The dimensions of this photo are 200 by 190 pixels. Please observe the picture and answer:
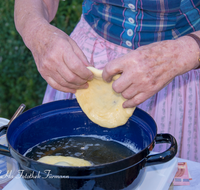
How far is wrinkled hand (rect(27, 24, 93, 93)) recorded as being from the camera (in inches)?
38.1

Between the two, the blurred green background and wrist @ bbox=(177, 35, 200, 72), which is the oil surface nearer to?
wrist @ bbox=(177, 35, 200, 72)

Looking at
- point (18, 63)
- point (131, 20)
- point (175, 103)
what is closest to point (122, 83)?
point (131, 20)

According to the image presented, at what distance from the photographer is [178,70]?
98cm

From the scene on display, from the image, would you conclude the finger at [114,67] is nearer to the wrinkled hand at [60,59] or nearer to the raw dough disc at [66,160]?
the wrinkled hand at [60,59]

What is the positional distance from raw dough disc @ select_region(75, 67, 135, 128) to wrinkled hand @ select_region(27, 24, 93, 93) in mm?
41

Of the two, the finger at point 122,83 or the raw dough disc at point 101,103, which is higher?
the finger at point 122,83

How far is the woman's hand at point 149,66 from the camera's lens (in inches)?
35.3

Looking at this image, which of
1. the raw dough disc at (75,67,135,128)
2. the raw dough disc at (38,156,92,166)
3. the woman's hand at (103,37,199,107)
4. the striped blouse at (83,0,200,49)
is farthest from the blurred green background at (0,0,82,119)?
the raw dough disc at (38,156,92,166)

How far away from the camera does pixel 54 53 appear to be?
3.32 feet

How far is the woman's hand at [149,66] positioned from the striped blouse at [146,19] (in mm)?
268

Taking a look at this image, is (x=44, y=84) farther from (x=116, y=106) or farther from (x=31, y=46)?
(x=116, y=106)

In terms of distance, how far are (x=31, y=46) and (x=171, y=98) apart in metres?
0.80

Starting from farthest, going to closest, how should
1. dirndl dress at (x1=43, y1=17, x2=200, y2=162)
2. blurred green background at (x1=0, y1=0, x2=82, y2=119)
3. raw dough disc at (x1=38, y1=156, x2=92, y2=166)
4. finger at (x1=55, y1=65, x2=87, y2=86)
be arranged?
1. blurred green background at (x1=0, y1=0, x2=82, y2=119)
2. dirndl dress at (x1=43, y1=17, x2=200, y2=162)
3. finger at (x1=55, y1=65, x2=87, y2=86)
4. raw dough disc at (x1=38, y1=156, x2=92, y2=166)

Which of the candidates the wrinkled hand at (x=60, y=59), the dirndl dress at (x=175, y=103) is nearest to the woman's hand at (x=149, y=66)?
the wrinkled hand at (x=60, y=59)
